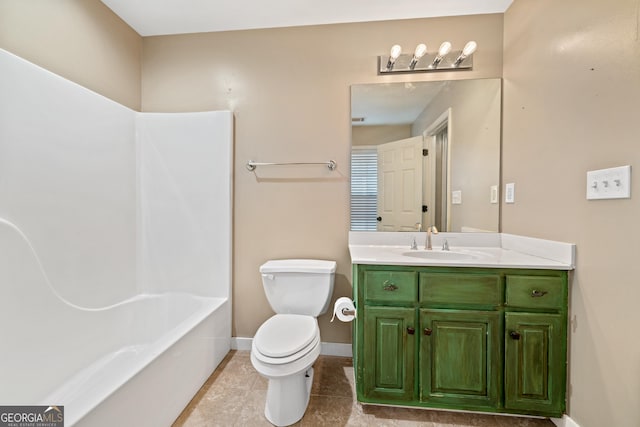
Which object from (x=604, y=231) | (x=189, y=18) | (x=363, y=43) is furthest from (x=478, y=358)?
(x=189, y=18)

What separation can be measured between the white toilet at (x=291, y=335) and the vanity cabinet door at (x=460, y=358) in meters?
0.57

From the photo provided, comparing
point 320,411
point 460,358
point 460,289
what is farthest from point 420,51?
point 320,411

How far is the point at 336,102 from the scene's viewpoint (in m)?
1.91

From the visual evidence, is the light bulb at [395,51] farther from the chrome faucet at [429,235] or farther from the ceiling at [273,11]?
the chrome faucet at [429,235]

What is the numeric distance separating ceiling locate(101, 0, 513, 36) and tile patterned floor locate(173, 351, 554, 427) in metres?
2.41

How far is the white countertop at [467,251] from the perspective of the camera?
1.29 m

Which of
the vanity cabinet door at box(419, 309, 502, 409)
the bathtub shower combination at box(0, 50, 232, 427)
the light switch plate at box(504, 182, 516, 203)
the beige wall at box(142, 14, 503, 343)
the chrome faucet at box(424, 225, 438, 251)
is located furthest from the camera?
the beige wall at box(142, 14, 503, 343)

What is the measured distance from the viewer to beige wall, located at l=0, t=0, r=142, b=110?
134cm

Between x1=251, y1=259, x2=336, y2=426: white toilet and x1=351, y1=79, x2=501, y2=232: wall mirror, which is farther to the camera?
x1=351, y1=79, x2=501, y2=232: wall mirror

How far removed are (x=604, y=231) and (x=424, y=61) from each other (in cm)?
141

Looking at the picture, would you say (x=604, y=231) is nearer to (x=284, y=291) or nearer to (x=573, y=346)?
(x=573, y=346)

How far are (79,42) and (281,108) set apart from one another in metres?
1.25

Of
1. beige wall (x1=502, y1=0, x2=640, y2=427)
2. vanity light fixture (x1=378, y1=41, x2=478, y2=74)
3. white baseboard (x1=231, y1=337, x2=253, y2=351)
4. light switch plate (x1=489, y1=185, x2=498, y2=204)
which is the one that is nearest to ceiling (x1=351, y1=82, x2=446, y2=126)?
vanity light fixture (x1=378, y1=41, x2=478, y2=74)

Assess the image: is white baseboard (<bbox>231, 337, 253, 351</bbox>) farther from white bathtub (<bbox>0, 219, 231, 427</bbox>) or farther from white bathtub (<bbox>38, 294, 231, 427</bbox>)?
white bathtub (<bbox>0, 219, 231, 427</bbox>)
